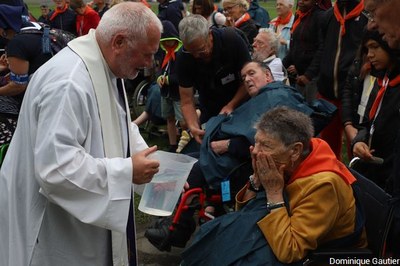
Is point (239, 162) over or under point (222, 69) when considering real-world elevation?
under

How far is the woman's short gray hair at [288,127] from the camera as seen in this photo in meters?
2.64

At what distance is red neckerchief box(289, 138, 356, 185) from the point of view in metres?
2.56

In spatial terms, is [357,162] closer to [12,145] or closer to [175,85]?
[12,145]

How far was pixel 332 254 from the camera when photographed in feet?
8.09

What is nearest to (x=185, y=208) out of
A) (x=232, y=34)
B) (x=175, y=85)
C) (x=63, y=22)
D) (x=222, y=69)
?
(x=222, y=69)

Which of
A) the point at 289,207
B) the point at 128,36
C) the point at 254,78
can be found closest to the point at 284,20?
the point at 254,78

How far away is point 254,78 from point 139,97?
12.3ft

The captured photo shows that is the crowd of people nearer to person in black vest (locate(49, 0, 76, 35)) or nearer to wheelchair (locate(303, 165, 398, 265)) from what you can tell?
wheelchair (locate(303, 165, 398, 265))

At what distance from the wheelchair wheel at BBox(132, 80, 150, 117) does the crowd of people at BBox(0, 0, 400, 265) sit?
10.5 ft

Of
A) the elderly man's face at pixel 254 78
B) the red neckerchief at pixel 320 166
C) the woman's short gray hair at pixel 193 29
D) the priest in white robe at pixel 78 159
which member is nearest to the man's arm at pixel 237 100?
the elderly man's face at pixel 254 78

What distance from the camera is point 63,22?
819 cm

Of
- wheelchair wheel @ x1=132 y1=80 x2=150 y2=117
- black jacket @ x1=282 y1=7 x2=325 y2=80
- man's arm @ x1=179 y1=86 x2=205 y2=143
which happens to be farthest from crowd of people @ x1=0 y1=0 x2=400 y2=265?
wheelchair wheel @ x1=132 y1=80 x2=150 y2=117

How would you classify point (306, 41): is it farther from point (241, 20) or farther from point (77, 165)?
point (77, 165)

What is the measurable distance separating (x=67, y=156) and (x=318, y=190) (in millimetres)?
1150
